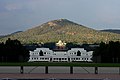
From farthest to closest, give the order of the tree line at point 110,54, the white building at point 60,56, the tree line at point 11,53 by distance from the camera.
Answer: the white building at point 60,56 < the tree line at point 11,53 < the tree line at point 110,54

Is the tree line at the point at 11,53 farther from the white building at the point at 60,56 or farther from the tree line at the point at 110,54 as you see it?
the white building at the point at 60,56

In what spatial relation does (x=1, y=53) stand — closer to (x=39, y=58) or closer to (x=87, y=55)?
(x=39, y=58)

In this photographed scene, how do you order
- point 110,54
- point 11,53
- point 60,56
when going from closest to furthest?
point 110,54 < point 11,53 < point 60,56

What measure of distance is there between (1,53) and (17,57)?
460 cm

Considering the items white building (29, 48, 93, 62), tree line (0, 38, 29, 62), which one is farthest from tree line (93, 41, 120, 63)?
white building (29, 48, 93, 62)

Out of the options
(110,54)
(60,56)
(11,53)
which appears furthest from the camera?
(60,56)

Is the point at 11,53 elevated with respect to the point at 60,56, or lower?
elevated

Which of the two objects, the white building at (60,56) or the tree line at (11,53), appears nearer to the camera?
the tree line at (11,53)

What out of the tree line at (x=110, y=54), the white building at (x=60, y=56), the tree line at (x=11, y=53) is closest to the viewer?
the tree line at (x=110, y=54)

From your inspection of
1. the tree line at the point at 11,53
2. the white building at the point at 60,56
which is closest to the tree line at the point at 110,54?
the tree line at the point at 11,53

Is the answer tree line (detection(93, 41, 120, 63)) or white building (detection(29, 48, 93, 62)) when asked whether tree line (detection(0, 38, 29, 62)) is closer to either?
tree line (detection(93, 41, 120, 63))

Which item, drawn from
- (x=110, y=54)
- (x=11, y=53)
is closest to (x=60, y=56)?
(x=11, y=53)

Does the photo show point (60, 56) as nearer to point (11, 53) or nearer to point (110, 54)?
point (11, 53)

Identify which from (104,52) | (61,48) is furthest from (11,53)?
(61,48)
